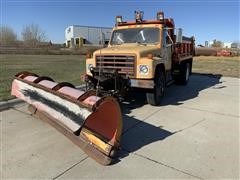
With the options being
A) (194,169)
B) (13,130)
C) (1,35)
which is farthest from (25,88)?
(1,35)

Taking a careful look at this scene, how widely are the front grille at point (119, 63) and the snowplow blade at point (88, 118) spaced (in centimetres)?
213

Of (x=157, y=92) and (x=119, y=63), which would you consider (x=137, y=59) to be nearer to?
(x=119, y=63)

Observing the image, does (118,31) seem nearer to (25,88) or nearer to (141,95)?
(141,95)

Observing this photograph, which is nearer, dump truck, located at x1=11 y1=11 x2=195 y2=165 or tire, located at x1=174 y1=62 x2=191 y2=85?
dump truck, located at x1=11 y1=11 x2=195 y2=165

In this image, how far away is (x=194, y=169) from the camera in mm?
3697

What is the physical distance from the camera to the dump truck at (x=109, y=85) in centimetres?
403

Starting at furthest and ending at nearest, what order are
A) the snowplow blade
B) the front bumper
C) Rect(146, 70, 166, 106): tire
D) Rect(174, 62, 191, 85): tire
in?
Rect(174, 62, 191, 85): tire, Rect(146, 70, 166, 106): tire, the front bumper, the snowplow blade

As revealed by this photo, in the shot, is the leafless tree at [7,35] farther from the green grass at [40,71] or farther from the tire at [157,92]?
the tire at [157,92]

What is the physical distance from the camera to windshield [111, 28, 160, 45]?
25.3 feet

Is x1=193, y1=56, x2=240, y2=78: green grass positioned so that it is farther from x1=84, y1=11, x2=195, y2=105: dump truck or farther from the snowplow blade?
the snowplow blade

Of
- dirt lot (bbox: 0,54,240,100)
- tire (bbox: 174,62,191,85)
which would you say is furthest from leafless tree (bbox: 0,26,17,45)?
tire (bbox: 174,62,191,85)

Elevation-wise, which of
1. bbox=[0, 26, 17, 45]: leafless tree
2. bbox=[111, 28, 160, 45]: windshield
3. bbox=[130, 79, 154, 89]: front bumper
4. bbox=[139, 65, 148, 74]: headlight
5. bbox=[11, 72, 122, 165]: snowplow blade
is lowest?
bbox=[11, 72, 122, 165]: snowplow blade

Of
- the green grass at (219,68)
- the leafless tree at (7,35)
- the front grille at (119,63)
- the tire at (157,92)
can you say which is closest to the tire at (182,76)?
the tire at (157,92)

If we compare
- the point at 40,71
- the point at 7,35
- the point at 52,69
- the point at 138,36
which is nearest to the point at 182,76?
the point at 138,36
